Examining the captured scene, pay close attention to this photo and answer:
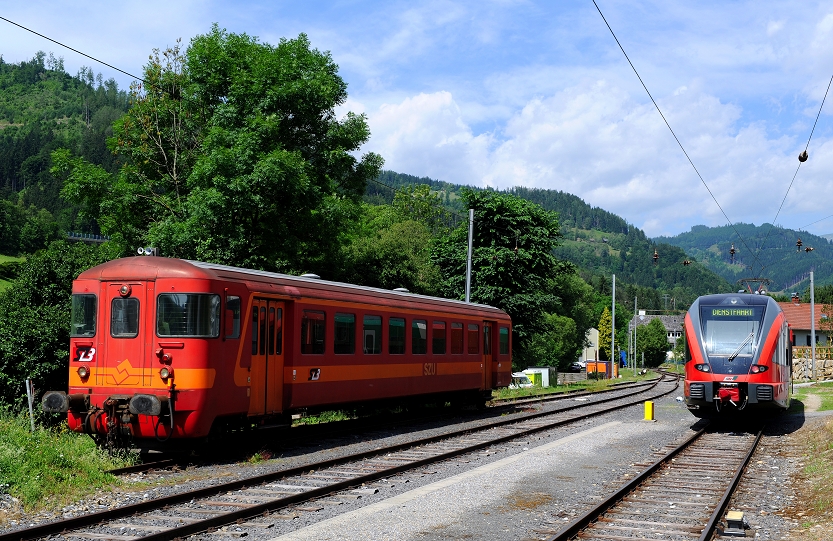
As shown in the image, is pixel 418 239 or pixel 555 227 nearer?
pixel 555 227

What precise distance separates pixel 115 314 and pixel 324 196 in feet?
56.4

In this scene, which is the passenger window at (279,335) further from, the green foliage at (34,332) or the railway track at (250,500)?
the green foliage at (34,332)

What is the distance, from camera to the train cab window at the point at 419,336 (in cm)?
2030

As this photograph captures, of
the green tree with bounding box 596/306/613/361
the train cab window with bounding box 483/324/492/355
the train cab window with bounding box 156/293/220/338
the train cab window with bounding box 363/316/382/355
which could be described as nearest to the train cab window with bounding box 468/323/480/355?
the train cab window with bounding box 483/324/492/355

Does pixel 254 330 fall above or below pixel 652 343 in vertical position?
below

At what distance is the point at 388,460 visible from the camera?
14016mm

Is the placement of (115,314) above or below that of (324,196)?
below

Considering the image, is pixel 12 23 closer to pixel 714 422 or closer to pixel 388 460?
pixel 388 460

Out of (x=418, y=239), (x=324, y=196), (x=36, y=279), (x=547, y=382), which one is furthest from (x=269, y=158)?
(x=418, y=239)

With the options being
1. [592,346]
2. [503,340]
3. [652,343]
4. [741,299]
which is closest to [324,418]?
[503,340]

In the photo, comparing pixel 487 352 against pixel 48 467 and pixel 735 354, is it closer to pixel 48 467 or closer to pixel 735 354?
pixel 735 354

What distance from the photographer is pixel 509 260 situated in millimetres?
39281

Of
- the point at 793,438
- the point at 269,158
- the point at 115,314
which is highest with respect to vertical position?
the point at 269,158

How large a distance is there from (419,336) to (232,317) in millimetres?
7732
